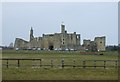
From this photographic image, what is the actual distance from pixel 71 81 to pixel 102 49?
118617mm

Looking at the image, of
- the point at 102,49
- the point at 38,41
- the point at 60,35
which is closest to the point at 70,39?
the point at 60,35

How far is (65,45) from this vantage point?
164 m

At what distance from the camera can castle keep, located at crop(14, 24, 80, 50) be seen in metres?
159

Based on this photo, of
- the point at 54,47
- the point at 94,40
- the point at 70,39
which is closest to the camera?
the point at 94,40

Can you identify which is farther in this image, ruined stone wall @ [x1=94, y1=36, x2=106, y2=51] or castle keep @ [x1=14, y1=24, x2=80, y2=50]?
castle keep @ [x1=14, y1=24, x2=80, y2=50]

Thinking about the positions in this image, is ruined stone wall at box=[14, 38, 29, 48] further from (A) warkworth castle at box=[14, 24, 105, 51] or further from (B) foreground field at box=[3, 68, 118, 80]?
(B) foreground field at box=[3, 68, 118, 80]

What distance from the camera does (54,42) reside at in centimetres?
16462

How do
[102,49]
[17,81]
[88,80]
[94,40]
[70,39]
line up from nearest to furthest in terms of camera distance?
[17,81] < [88,80] < [102,49] < [94,40] < [70,39]

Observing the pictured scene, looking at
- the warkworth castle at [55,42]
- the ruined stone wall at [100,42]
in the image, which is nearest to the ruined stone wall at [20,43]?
the warkworth castle at [55,42]

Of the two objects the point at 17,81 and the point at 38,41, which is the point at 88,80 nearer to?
the point at 17,81

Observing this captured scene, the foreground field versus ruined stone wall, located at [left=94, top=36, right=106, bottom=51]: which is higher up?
ruined stone wall, located at [left=94, top=36, right=106, bottom=51]

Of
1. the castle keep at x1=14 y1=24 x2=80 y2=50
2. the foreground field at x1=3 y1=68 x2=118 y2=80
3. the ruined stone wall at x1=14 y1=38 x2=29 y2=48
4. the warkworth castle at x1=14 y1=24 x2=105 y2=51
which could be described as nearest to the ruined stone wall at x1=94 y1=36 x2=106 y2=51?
the warkworth castle at x1=14 y1=24 x2=105 y2=51

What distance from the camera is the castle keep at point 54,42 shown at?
159375 mm

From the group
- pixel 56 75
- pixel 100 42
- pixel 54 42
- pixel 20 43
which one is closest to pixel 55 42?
pixel 54 42
